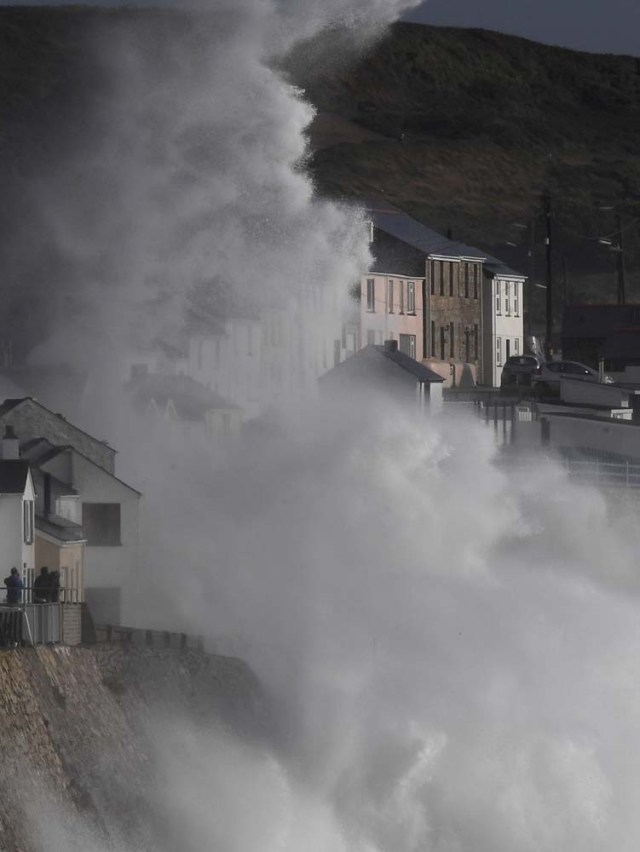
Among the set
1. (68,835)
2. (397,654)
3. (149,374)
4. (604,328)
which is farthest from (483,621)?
(604,328)

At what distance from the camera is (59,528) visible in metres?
43.0

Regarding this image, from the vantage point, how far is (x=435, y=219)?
177125mm

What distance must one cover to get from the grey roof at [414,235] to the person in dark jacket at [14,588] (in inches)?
2141

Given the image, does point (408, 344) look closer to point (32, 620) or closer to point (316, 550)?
point (316, 550)

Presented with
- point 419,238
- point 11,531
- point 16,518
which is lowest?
point 11,531

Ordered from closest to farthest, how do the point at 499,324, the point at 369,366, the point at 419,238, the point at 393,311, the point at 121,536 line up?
the point at 121,536 → the point at 369,366 → the point at 393,311 → the point at 419,238 → the point at 499,324

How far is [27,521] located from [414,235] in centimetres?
5384

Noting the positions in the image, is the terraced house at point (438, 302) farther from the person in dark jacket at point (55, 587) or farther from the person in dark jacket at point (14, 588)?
the person in dark jacket at point (14, 588)

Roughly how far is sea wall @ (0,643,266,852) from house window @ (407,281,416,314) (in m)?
47.7

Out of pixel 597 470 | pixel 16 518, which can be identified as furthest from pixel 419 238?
pixel 16 518

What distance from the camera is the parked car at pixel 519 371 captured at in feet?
280

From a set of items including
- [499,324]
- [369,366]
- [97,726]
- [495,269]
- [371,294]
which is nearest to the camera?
[97,726]

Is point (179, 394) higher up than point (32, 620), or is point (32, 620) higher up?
point (179, 394)

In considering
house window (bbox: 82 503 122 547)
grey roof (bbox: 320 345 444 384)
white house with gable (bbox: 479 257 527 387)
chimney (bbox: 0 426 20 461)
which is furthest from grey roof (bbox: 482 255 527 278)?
chimney (bbox: 0 426 20 461)
